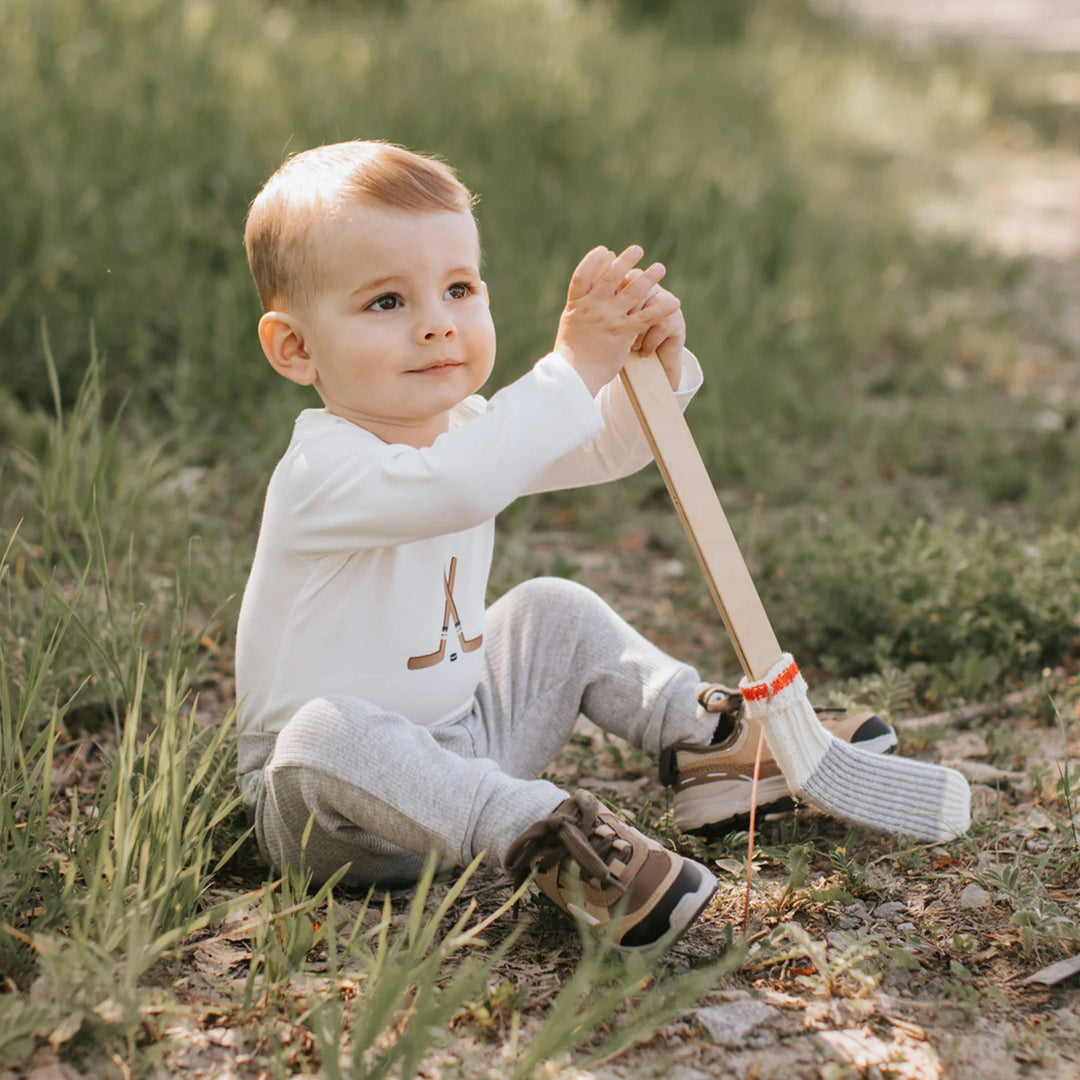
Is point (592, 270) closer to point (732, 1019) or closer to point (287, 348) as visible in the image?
point (287, 348)

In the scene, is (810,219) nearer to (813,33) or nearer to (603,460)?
(603,460)

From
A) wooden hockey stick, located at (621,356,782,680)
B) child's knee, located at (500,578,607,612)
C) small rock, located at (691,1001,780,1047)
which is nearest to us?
small rock, located at (691,1001,780,1047)

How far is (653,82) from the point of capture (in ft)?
21.4

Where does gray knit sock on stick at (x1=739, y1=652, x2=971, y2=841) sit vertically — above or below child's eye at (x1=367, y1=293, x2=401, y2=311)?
below

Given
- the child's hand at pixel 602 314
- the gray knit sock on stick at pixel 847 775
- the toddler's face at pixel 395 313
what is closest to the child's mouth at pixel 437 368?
the toddler's face at pixel 395 313

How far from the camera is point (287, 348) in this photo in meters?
1.87

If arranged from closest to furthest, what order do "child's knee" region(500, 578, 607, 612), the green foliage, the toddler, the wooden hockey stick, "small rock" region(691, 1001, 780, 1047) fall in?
"small rock" region(691, 1001, 780, 1047)
the toddler
the wooden hockey stick
"child's knee" region(500, 578, 607, 612)
the green foliage

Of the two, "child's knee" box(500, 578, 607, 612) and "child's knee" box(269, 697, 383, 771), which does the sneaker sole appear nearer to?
"child's knee" box(269, 697, 383, 771)

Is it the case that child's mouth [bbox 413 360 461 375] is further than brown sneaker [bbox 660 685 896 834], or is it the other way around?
brown sneaker [bbox 660 685 896 834]

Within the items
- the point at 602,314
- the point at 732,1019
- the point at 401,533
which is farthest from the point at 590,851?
the point at 602,314

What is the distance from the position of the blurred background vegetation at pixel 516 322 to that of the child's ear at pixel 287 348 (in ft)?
1.35

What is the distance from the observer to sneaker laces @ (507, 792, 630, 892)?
65.5 inches

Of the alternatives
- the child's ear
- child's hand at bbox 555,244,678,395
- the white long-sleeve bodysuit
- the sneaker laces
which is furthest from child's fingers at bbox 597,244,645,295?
the sneaker laces

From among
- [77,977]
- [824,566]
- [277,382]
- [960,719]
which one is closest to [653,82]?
[277,382]
